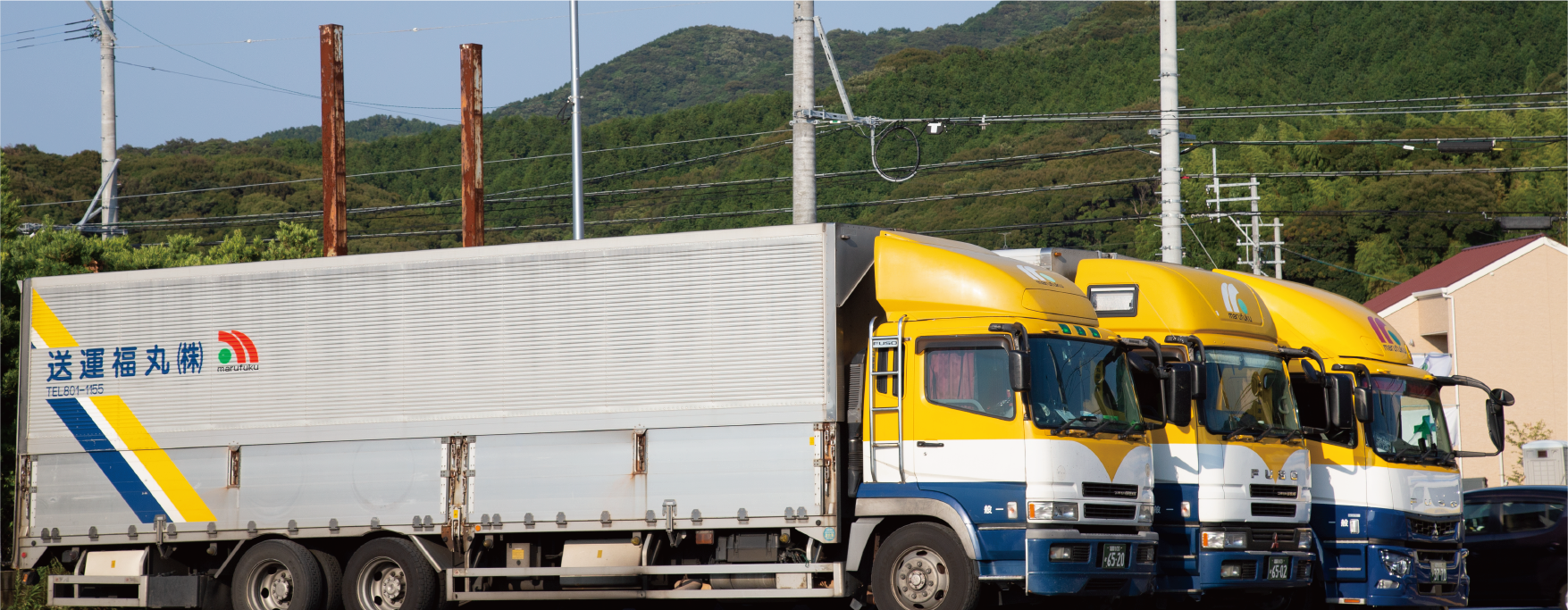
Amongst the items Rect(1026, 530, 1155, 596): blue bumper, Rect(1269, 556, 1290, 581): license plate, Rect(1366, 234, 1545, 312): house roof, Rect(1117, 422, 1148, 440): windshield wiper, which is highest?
Rect(1366, 234, 1545, 312): house roof

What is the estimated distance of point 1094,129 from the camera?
3159 inches

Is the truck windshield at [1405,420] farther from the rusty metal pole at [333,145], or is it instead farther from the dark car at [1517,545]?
the rusty metal pole at [333,145]

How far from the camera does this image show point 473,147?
20516 millimetres

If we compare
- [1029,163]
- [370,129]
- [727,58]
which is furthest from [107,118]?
[727,58]

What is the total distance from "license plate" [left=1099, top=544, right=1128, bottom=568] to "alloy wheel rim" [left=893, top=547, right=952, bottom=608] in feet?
4.31

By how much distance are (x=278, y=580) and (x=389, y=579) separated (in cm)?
115

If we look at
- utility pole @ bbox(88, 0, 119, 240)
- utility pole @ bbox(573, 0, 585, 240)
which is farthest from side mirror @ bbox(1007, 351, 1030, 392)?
utility pole @ bbox(88, 0, 119, 240)

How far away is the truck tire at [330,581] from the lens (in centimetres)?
1428

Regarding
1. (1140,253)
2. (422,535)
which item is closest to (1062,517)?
(422,535)

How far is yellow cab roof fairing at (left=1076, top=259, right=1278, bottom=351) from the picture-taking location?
47.6 feet

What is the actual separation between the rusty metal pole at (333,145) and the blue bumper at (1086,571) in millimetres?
10796

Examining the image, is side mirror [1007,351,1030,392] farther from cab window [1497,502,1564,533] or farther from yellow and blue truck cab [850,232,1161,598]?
cab window [1497,502,1564,533]

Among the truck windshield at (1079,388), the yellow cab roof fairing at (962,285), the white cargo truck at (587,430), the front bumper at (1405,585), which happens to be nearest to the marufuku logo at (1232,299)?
the white cargo truck at (587,430)

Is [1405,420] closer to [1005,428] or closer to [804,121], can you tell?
[1005,428]
